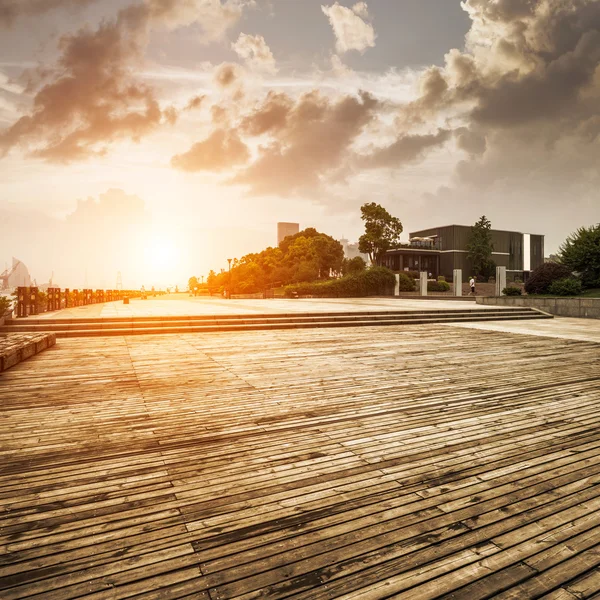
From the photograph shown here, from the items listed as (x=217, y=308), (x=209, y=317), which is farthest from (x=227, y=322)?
(x=217, y=308)

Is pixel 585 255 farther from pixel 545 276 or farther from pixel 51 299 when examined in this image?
pixel 51 299

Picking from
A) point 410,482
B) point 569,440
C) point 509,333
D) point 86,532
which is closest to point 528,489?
point 410,482

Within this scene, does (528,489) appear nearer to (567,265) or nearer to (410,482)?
(410,482)

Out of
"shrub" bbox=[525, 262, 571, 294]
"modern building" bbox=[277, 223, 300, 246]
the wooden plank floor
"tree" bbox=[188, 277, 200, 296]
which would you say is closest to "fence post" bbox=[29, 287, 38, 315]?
the wooden plank floor

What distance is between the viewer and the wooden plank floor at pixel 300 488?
1.77 meters

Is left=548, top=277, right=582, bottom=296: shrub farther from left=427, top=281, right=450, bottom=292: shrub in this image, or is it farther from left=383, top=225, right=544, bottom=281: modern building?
left=383, top=225, right=544, bottom=281: modern building

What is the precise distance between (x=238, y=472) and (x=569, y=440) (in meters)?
2.79

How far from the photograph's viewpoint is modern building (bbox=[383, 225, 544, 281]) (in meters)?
59.1

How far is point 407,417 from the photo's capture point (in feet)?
13.1

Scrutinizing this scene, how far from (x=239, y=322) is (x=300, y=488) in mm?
9864

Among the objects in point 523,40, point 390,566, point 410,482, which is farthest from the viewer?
point 523,40

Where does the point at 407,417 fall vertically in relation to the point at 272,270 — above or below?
below

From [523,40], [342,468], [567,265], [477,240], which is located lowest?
[342,468]

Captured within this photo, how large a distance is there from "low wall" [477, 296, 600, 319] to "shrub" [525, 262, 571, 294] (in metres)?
1.66
